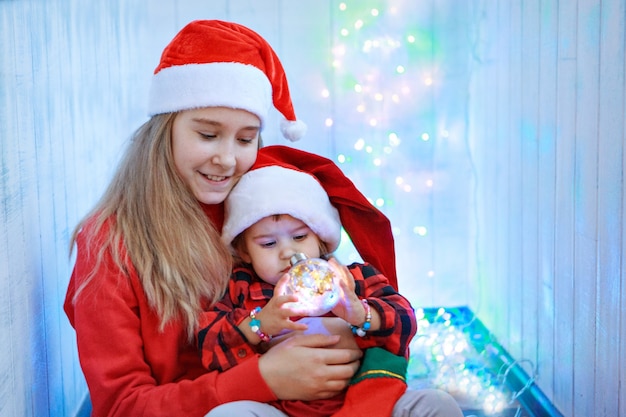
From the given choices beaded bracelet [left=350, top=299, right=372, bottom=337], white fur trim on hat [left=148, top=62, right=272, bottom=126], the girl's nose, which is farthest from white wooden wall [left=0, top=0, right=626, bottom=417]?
beaded bracelet [left=350, top=299, right=372, bottom=337]

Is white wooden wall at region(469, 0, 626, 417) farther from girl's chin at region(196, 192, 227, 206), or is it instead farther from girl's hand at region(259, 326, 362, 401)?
girl's chin at region(196, 192, 227, 206)

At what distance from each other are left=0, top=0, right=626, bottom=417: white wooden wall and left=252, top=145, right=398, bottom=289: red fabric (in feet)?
1.70

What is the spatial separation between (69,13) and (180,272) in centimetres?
91

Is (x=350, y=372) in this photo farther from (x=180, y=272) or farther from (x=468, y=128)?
(x=468, y=128)

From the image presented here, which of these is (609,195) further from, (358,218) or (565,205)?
(358,218)

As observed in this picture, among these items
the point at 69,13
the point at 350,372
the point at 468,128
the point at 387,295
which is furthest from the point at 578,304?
the point at 69,13

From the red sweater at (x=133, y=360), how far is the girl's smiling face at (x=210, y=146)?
0.86 ft

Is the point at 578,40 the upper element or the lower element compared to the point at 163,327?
upper

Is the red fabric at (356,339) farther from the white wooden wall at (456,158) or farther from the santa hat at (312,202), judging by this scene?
the white wooden wall at (456,158)

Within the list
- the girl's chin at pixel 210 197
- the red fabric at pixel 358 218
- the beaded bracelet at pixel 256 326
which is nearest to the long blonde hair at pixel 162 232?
the girl's chin at pixel 210 197

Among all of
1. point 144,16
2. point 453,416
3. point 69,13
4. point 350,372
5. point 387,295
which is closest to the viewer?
point 453,416

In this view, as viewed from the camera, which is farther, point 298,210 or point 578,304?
point 578,304

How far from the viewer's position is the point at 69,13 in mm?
2045

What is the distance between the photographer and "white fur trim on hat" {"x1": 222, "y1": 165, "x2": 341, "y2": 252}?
5.41ft
